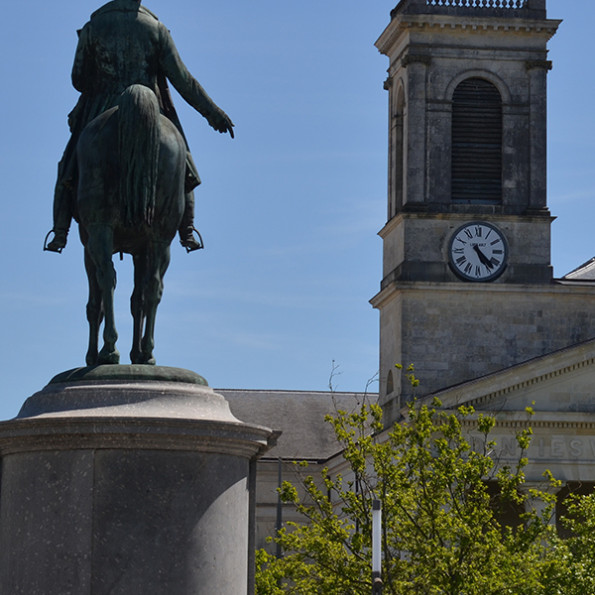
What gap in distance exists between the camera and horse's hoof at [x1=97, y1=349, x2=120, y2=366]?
10227 millimetres

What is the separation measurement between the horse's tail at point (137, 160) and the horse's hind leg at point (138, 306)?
45 cm

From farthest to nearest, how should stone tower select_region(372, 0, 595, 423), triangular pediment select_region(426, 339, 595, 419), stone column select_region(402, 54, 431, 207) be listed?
stone column select_region(402, 54, 431, 207)
stone tower select_region(372, 0, 595, 423)
triangular pediment select_region(426, 339, 595, 419)

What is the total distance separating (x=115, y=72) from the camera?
420 inches

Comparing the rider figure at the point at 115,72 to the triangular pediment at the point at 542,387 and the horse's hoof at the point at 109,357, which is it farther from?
the triangular pediment at the point at 542,387

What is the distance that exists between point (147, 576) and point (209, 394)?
1.13 meters

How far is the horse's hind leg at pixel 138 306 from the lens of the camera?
1041 cm

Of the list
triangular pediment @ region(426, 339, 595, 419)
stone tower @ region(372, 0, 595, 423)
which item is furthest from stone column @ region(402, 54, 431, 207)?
triangular pediment @ region(426, 339, 595, 419)

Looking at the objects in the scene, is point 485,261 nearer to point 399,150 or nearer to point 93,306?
point 399,150

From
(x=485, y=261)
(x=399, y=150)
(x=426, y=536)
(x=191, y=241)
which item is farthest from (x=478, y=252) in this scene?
(x=191, y=241)

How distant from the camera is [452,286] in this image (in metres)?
49.6

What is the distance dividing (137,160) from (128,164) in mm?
58

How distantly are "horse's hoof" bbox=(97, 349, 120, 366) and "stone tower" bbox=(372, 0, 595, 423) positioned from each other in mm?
38901

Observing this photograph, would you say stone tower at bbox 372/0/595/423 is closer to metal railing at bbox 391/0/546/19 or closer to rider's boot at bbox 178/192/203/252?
metal railing at bbox 391/0/546/19

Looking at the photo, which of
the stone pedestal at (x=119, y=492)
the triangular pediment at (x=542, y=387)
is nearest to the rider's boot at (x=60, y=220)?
the stone pedestal at (x=119, y=492)
